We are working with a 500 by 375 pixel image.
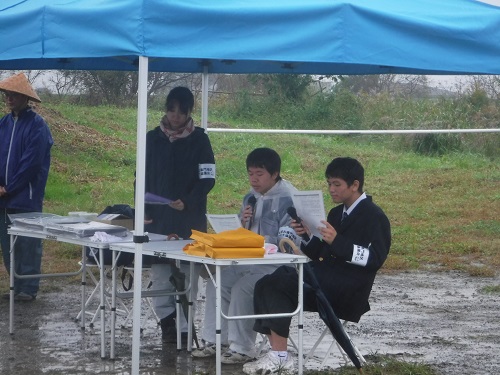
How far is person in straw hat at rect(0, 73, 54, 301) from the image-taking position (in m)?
8.12

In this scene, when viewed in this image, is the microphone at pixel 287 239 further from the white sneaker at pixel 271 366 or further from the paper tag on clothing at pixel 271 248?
the white sneaker at pixel 271 366

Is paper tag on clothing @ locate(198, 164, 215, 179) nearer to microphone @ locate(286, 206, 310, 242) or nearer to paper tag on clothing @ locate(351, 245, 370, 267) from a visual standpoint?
microphone @ locate(286, 206, 310, 242)

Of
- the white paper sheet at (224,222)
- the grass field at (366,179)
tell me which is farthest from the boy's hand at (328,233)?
the grass field at (366,179)

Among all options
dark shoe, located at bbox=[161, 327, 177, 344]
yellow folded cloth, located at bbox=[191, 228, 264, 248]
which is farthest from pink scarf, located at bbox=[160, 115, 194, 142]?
yellow folded cloth, located at bbox=[191, 228, 264, 248]

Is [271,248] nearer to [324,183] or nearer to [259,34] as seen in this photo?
[259,34]

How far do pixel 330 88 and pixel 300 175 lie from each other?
24.6ft

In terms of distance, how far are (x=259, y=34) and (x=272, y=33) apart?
69 mm

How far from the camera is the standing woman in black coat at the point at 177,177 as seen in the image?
709 cm

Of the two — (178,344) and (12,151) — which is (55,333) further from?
(12,151)

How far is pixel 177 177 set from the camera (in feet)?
23.4

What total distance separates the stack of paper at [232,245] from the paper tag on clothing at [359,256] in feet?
1.73

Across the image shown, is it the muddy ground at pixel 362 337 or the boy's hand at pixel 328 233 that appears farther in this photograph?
the muddy ground at pixel 362 337

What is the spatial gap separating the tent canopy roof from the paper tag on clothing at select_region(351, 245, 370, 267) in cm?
108

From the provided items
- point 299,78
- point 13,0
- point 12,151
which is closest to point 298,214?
point 13,0
